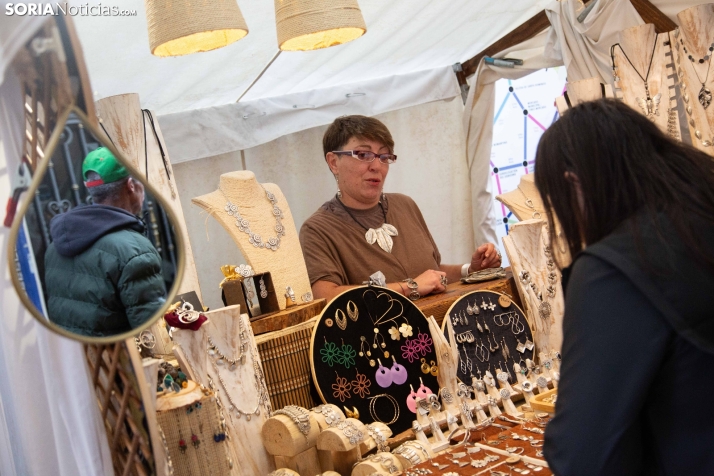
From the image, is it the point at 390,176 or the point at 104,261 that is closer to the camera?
the point at 104,261

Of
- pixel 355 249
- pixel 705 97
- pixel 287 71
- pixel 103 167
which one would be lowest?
pixel 355 249

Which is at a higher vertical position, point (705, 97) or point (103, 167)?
point (705, 97)

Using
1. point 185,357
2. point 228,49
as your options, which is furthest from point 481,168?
point 185,357

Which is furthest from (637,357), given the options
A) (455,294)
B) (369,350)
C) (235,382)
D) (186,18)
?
(186,18)

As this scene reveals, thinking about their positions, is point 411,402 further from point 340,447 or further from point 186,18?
point 186,18

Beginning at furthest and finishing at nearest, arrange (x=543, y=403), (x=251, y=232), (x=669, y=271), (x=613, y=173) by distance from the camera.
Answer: (x=251, y=232)
(x=543, y=403)
(x=613, y=173)
(x=669, y=271)

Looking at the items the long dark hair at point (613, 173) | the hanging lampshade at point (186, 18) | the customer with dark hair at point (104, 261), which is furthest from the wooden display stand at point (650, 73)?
the customer with dark hair at point (104, 261)

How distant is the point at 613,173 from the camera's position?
116 centimetres

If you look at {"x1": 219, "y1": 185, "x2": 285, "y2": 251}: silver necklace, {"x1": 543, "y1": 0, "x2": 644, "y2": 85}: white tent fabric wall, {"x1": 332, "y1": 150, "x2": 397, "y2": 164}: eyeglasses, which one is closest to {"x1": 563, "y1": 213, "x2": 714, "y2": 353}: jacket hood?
{"x1": 219, "y1": 185, "x2": 285, "y2": 251}: silver necklace

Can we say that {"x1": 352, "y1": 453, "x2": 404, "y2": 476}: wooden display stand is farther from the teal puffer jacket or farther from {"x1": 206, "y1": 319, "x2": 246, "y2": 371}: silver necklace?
the teal puffer jacket

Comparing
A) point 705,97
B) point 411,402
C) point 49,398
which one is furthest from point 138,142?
point 705,97

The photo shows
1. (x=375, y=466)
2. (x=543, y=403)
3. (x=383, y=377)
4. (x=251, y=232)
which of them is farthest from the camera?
(x=251, y=232)

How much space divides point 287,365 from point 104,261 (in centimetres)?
128

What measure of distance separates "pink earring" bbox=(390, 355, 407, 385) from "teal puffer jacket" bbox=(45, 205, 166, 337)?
1.39m
